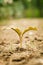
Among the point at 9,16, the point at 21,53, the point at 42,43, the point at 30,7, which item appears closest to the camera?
the point at 21,53

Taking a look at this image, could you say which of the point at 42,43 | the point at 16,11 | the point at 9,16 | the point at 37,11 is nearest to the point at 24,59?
the point at 42,43

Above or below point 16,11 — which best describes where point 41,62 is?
below

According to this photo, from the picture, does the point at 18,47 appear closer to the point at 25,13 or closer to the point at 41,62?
the point at 41,62

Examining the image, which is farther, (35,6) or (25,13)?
(35,6)

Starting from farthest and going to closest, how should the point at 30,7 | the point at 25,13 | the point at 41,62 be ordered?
the point at 30,7
the point at 25,13
the point at 41,62

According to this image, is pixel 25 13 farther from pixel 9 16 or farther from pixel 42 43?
pixel 42 43

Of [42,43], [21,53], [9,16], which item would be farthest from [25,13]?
[21,53]

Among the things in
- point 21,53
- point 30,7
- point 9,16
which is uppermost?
point 30,7
